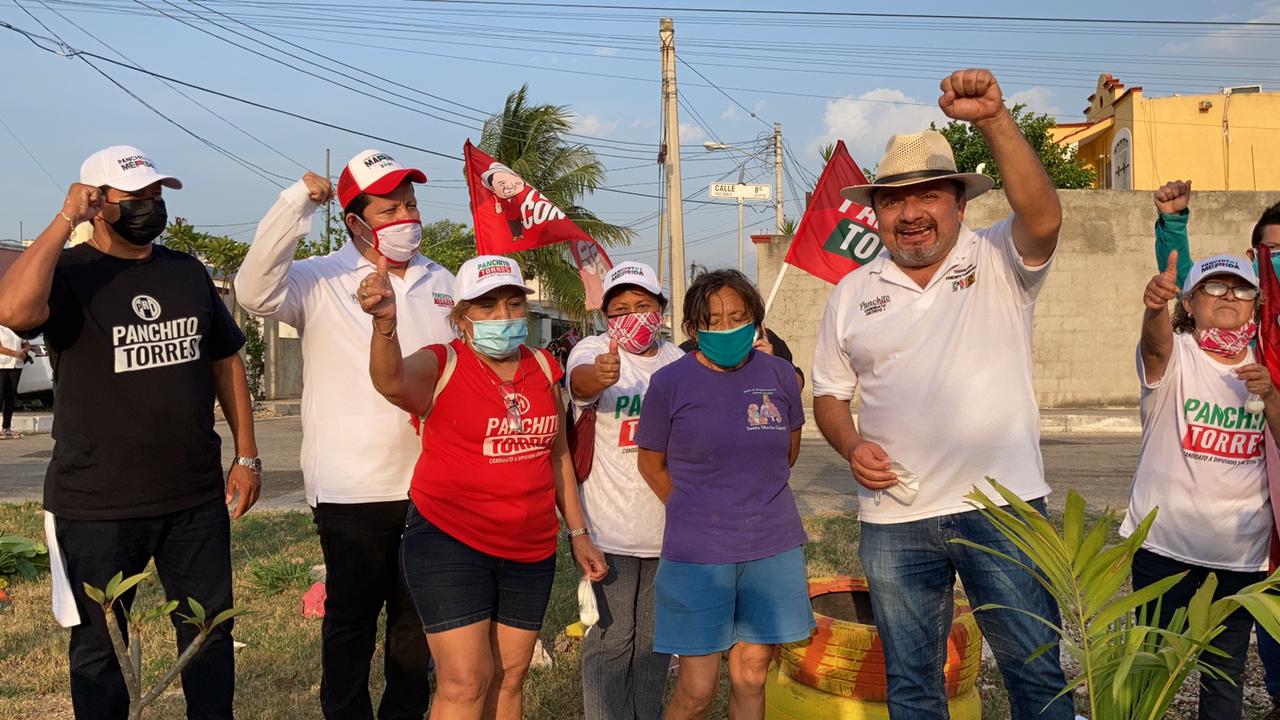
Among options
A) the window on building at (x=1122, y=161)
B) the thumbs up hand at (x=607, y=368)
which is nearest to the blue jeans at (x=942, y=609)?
the thumbs up hand at (x=607, y=368)

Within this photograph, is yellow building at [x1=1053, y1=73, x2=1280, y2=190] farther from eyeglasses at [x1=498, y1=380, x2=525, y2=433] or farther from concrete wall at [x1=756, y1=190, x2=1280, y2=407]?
eyeglasses at [x1=498, y1=380, x2=525, y2=433]

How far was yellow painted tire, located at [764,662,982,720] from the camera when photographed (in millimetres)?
3869

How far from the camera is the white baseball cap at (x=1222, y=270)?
11.9 ft

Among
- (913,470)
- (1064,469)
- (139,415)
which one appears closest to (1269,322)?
(913,470)

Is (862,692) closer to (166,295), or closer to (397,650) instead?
(397,650)

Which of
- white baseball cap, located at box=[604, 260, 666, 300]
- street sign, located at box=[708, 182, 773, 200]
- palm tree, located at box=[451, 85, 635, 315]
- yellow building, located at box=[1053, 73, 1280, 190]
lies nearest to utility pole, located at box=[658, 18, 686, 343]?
street sign, located at box=[708, 182, 773, 200]

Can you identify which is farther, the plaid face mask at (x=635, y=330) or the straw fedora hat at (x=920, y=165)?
the plaid face mask at (x=635, y=330)

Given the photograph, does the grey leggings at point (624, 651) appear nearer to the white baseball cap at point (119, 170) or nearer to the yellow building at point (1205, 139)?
the white baseball cap at point (119, 170)

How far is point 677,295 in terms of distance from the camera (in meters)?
16.9

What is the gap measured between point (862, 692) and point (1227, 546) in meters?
1.41

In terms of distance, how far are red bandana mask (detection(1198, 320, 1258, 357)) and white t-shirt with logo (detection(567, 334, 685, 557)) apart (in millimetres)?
2090

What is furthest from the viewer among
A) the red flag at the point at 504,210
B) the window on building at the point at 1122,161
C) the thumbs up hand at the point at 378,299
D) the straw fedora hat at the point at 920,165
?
the window on building at the point at 1122,161

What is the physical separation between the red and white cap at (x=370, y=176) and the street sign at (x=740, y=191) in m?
12.9

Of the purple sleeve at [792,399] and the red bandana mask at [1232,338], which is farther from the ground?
the red bandana mask at [1232,338]
